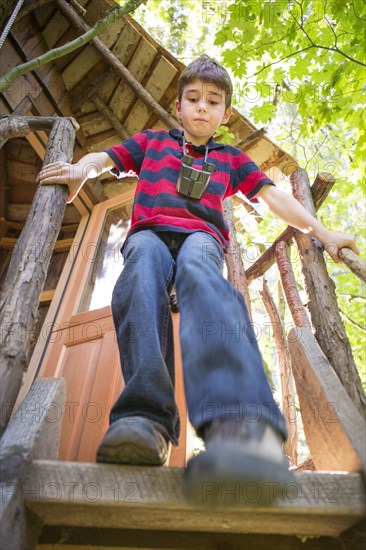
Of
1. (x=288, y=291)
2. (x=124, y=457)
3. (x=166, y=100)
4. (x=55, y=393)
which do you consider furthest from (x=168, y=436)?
(x=166, y=100)

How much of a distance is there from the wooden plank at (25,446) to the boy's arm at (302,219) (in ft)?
3.98

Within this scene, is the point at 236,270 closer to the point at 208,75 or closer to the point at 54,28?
the point at 208,75

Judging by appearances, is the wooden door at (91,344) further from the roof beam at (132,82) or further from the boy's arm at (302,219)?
the boy's arm at (302,219)

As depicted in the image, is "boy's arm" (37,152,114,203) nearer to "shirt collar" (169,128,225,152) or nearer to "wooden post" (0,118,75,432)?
"wooden post" (0,118,75,432)

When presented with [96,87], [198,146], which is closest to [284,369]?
[198,146]

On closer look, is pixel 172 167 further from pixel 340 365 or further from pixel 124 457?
pixel 124 457

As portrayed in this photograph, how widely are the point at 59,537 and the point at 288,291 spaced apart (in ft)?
5.83

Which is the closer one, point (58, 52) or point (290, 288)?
point (290, 288)

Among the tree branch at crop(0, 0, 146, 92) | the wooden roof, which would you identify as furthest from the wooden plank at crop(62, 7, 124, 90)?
the tree branch at crop(0, 0, 146, 92)

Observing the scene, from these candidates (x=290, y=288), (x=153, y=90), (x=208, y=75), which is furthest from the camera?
(x=153, y=90)

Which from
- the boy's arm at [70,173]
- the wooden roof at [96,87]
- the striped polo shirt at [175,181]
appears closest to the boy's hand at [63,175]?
the boy's arm at [70,173]

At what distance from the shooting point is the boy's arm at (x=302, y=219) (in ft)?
5.89

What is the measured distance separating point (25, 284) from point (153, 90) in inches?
142

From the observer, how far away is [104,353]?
9.94 ft
